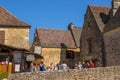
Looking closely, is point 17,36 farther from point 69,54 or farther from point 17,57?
point 69,54

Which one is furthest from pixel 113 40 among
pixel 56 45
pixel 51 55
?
pixel 56 45

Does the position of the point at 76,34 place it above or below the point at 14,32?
above

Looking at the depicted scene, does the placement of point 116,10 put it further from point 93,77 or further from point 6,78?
point 6,78

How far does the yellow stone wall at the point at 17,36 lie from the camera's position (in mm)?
35906

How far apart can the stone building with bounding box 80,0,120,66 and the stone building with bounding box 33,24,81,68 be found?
14.7 ft

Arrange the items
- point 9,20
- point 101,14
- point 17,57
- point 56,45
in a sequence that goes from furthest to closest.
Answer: point 56,45
point 101,14
point 9,20
point 17,57

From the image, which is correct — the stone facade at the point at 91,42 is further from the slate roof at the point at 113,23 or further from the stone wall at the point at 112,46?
the slate roof at the point at 113,23

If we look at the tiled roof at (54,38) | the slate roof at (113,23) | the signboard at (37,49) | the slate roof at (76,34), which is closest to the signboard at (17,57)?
the slate roof at (113,23)

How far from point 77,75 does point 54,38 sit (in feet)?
79.6

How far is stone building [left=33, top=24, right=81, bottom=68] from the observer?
45.7 meters

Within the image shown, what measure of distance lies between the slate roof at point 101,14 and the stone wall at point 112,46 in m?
2.09

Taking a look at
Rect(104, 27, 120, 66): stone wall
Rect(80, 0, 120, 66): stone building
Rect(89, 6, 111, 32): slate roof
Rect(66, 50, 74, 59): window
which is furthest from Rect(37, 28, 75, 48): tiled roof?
Rect(104, 27, 120, 66): stone wall

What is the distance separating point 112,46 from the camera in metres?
35.7

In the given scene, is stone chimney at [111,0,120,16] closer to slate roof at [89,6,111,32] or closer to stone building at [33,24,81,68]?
slate roof at [89,6,111,32]
